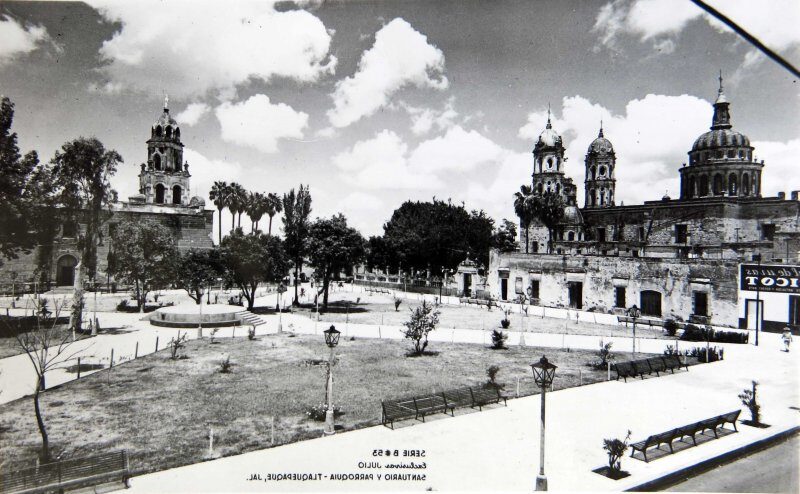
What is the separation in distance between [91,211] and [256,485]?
19934mm

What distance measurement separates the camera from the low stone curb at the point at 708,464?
8938 mm

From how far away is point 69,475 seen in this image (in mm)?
7945

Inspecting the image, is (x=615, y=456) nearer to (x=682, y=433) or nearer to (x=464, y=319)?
(x=682, y=433)

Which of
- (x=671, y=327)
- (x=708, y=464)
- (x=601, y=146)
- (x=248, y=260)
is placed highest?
(x=601, y=146)

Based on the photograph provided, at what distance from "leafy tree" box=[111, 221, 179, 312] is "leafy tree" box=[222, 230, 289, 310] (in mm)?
3997

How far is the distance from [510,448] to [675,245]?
3615 centimetres

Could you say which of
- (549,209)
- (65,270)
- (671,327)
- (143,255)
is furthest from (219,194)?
(671,327)

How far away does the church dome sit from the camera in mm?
60500

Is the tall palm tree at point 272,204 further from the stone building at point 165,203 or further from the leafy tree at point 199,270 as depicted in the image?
the leafy tree at point 199,270

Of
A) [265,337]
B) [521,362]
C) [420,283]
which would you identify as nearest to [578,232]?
[420,283]

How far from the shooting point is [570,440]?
423 inches

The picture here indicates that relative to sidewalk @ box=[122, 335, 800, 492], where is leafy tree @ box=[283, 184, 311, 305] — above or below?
above

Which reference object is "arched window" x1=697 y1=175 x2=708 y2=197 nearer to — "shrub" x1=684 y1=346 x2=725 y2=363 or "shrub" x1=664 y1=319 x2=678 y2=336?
"shrub" x1=664 y1=319 x2=678 y2=336

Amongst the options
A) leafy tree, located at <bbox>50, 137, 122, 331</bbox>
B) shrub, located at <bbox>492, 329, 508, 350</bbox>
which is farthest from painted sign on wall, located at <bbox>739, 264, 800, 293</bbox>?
leafy tree, located at <bbox>50, 137, 122, 331</bbox>
